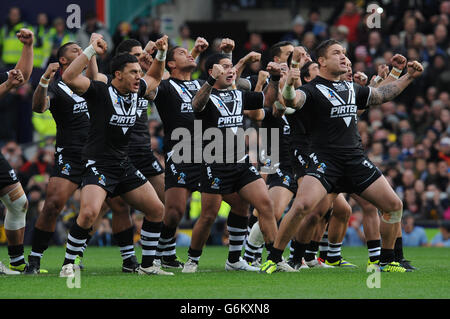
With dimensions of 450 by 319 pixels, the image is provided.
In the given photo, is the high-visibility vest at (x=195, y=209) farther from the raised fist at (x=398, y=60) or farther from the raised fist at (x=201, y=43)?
the raised fist at (x=398, y=60)

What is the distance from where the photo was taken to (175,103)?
12.1 meters

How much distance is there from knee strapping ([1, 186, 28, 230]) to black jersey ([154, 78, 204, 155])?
2.00 meters

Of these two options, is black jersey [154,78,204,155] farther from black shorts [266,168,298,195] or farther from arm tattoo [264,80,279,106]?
black shorts [266,168,298,195]

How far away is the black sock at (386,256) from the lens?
432 inches

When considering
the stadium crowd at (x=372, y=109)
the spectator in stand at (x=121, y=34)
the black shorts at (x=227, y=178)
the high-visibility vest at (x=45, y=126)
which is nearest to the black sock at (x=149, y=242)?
the black shorts at (x=227, y=178)

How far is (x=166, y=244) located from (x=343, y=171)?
2.76 metres

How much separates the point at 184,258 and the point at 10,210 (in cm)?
450

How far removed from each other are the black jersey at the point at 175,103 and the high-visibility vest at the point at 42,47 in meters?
11.2

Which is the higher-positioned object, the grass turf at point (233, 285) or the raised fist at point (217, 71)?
the raised fist at point (217, 71)

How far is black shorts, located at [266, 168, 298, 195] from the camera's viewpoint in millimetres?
12500

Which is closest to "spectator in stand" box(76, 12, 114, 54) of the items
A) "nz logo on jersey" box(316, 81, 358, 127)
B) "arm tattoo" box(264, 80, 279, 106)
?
"arm tattoo" box(264, 80, 279, 106)
